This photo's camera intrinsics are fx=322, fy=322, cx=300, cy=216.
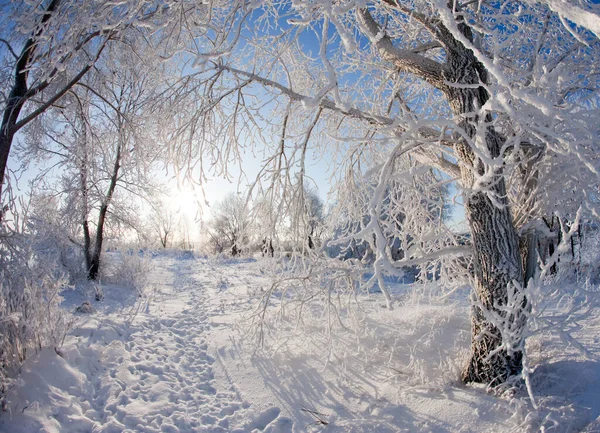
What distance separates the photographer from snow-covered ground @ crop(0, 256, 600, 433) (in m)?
2.90

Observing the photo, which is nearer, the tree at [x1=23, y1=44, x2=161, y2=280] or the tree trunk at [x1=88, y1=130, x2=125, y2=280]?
the tree at [x1=23, y1=44, x2=161, y2=280]

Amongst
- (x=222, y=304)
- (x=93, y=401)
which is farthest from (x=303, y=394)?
(x=222, y=304)

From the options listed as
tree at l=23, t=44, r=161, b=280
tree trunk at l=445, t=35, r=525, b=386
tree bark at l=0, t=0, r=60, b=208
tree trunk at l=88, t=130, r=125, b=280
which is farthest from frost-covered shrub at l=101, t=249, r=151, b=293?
tree trunk at l=445, t=35, r=525, b=386

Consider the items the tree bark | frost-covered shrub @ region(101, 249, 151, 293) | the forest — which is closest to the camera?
the forest

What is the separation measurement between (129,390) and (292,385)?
6.34 feet

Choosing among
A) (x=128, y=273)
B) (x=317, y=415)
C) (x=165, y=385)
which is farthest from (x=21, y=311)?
(x=128, y=273)

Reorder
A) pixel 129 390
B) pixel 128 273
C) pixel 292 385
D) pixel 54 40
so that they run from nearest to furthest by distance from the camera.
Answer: pixel 54 40, pixel 129 390, pixel 292 385, pixel 128 273

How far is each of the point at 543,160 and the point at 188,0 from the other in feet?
12.1

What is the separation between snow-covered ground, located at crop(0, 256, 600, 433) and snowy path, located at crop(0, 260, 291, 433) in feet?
0.04

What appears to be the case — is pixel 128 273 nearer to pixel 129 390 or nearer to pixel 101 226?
pixel 101 226

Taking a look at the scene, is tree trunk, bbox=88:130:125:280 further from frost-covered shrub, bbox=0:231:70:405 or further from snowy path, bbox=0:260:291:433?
frost-covered shrub, bbox=0:231:70:405

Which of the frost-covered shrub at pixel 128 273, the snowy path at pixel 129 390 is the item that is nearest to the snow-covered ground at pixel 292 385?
the snowy path at pixel 129 390

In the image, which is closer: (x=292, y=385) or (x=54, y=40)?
(x=54, y=40)

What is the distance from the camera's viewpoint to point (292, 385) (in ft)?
13.0
